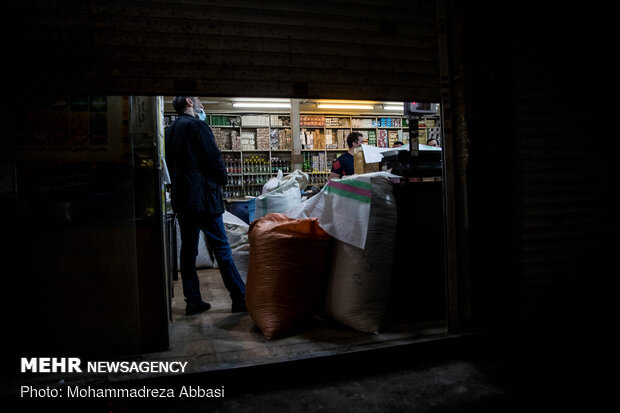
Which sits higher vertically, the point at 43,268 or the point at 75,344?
the point at 43,268

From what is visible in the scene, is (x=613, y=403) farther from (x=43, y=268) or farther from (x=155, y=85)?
(x=43, y=268)

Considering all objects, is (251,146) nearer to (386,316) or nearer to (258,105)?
(258,105)

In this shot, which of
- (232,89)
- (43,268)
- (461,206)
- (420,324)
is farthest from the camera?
(420,324)

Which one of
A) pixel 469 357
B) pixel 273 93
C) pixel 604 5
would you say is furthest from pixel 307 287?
pixel 604 5

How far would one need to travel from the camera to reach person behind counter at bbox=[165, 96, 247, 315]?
9.19 feet

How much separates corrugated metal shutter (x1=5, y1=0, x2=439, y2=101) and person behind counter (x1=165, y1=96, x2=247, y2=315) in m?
0.86

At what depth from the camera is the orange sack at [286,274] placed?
7.68 feet

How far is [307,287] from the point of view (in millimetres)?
2400

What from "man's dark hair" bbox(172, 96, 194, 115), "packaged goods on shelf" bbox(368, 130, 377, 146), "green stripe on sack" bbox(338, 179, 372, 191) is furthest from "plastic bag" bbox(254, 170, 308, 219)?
"packaged goods on shelf" bbox(368, 130, 377, 146)

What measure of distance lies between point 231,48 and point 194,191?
1109 mm

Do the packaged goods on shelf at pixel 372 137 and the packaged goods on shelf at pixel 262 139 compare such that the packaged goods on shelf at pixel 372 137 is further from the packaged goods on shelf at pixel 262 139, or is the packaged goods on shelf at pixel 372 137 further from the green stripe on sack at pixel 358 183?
the green stripe on sack at pixel 358 183

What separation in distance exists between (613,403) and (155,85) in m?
2.63

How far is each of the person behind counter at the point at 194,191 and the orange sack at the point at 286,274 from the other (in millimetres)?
519

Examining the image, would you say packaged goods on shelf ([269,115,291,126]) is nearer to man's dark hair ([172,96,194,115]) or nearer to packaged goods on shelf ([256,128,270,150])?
packaged goods on shelf ([256,128,270,150])
